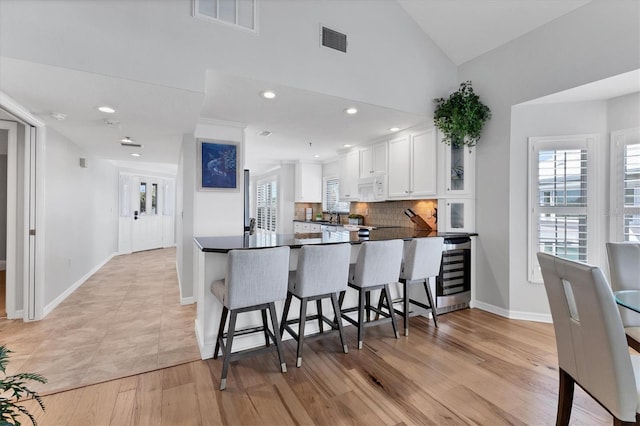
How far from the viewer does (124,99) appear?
2.64 metres

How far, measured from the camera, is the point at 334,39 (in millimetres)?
3078

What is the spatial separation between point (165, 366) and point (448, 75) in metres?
4.53

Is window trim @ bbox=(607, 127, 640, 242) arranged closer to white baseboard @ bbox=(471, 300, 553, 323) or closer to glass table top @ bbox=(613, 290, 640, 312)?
white baseboard @ bbox=(471, 300, 553, 323)

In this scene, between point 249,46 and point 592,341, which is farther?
point 249,46

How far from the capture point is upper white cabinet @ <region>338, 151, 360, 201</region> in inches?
221

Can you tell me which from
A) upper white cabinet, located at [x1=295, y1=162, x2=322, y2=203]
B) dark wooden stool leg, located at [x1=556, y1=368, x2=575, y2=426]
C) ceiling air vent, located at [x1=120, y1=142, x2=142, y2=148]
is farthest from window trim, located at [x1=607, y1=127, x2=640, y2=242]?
ceiling air vent, located at [x1=120, y1=142, x2=142, y2=148]

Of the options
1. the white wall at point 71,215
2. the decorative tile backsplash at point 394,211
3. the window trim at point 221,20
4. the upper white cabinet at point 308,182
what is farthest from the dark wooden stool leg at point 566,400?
the upper white cabinet at point 308,182

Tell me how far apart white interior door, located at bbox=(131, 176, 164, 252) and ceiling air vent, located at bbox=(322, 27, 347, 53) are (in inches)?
288

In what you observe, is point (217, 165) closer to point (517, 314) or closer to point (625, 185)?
point (517, 314)

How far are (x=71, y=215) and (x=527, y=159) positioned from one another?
612 cm

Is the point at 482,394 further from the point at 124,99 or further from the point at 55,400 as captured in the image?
the point at 124,99

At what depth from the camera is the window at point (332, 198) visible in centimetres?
696

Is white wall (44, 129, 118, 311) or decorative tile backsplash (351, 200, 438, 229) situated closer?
white wall (44, 129, 118, 311)

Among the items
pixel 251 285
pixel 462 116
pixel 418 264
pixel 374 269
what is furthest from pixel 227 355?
pixel 462 116
